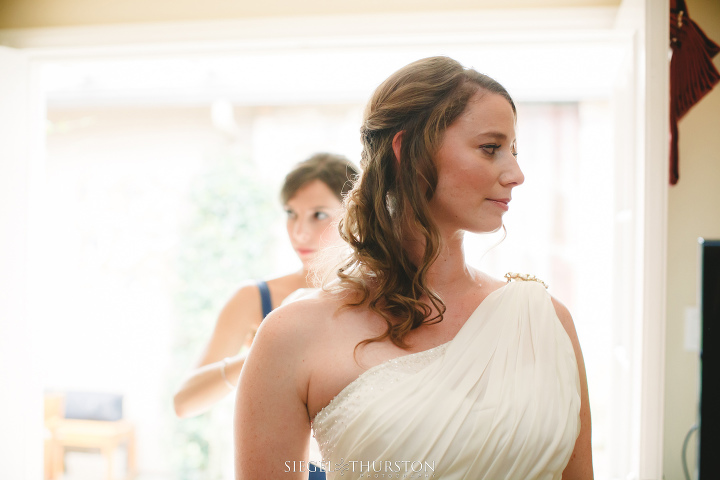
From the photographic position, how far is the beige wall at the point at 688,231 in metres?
2.01

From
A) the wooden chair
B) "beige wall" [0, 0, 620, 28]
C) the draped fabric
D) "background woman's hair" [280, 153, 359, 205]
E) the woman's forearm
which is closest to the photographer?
the draped fabric

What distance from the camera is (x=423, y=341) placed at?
1.11 metres

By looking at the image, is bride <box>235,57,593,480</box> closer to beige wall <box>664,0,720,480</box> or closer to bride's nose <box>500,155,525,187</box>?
bride's nose <box>500,155,525,187</box>

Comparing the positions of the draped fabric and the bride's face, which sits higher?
the bride's face

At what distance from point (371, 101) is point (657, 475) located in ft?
4.23

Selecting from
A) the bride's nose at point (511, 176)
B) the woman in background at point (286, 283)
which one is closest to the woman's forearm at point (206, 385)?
the woman in background at point (286, 283)

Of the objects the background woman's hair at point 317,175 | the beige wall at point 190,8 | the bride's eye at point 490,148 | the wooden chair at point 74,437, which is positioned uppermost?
the beige wall at point 190,8

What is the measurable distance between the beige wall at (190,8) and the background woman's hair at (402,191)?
3.62 ft

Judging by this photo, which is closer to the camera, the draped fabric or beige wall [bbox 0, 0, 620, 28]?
the draped fabric

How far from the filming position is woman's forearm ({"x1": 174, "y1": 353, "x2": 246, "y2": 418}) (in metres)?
1.65

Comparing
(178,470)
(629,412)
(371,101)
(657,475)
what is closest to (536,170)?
(629,412)

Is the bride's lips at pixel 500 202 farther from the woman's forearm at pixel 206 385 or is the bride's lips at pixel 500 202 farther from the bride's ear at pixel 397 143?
the woman's forearm at pixel 206 385

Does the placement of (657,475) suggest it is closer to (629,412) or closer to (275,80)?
(629,412)

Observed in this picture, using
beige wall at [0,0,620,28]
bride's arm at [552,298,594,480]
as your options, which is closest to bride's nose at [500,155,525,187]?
bride's arm at [552,298,594,480]
